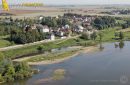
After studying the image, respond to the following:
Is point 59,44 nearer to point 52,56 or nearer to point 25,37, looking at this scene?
point 25,37

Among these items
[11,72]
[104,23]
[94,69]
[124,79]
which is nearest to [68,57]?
A: [94,69]

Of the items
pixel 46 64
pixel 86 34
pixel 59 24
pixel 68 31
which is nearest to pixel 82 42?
pixel 86 34

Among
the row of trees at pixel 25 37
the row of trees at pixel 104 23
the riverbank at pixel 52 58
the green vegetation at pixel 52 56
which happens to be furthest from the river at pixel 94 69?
the row of trees at pixel 104 23

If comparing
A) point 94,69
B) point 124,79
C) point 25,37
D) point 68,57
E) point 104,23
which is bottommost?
point 68,57

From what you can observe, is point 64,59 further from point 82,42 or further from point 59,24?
point 59,24

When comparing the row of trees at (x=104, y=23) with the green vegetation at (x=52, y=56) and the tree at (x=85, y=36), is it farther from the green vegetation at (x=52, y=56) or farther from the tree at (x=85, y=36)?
the green vegetation at (x=52, y=56)

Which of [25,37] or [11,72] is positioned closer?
[11,72]

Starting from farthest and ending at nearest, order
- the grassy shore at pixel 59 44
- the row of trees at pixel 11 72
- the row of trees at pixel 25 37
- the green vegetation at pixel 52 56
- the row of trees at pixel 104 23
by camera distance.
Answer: the row of trees at pixel 104 23
the row of trees at pixel 25 37
the grassy shore at pixel 59 44
the green vegetation at pixel 52 56
the row of trees at pixel 11 72

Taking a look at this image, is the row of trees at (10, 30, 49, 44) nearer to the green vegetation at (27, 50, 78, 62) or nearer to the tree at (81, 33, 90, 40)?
the green vegetation at (27, 50, 78, 62)

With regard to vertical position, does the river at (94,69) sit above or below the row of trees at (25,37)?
below
